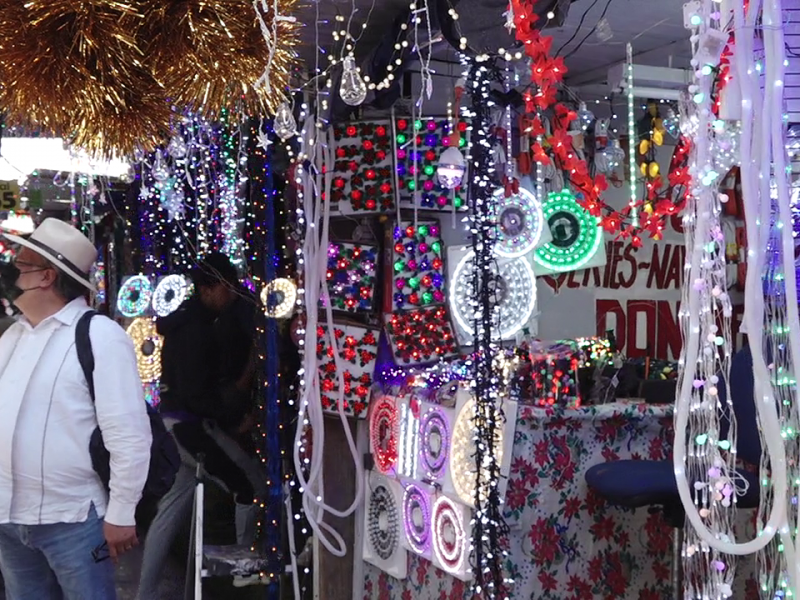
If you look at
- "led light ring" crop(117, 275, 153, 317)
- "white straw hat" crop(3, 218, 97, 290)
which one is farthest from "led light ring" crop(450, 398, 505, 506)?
"led light ring" crop(117, 275, 153, 317)

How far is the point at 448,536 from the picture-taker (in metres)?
3.89

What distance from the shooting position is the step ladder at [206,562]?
13.7 ft

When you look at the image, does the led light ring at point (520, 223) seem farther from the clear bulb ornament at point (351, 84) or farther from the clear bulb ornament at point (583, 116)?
the clear bulb ornament at point (351, 84)

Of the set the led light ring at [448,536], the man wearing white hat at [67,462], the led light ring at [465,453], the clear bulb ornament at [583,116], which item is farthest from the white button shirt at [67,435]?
the clear bulb ornament at [583,116]

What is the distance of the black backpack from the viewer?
2.77 meters

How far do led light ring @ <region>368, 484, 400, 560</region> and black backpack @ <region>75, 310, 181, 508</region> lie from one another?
1526 mm

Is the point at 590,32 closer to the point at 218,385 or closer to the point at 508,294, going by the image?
the point at 508,294

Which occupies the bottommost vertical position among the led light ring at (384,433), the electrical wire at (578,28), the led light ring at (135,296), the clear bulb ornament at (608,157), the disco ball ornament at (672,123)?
the led light ring at (384,433)

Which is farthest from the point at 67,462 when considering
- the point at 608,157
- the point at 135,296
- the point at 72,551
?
the point at 135,296

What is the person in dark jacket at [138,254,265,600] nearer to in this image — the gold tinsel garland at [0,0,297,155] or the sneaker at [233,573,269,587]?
the sneaker at [233,573,269,587]

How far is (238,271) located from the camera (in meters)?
5.11

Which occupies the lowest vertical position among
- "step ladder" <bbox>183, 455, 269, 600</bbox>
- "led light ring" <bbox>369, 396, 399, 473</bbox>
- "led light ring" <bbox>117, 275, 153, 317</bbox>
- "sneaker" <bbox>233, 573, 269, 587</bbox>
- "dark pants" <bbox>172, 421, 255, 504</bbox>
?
"sneaker" <bbox>233, 573, 269, 587</bbox>

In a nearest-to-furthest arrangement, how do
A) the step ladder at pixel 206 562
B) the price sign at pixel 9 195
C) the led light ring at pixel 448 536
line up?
the led light ring at pixel 448 536
the step ladder at pixel 206 562
the price sign at pixel 9 195

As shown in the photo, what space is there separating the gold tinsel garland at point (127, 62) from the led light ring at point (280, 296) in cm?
194
